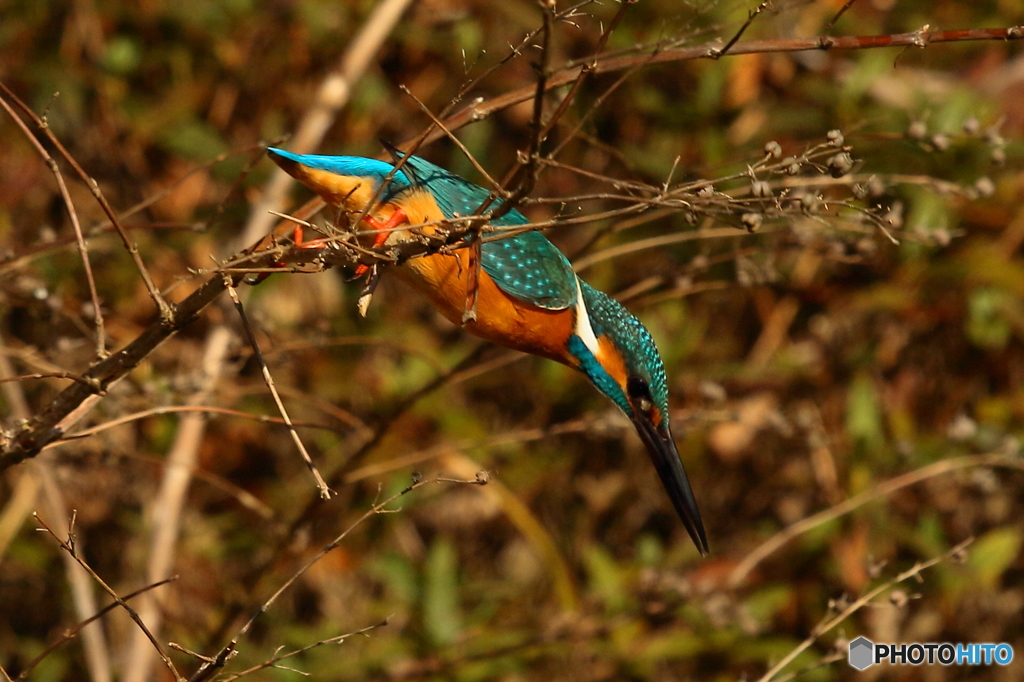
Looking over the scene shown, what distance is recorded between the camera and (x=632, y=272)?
11.7 ft

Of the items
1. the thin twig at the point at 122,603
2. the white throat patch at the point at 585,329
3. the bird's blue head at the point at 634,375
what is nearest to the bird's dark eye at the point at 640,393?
the bird's blue head at the point at 634,375

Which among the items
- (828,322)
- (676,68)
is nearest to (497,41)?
(676,68)

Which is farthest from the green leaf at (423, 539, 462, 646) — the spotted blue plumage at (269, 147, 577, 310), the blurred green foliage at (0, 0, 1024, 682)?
the spotted blue plumage at (269, 147, 577, 310)

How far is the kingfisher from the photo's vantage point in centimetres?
210

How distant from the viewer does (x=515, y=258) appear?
222 cm

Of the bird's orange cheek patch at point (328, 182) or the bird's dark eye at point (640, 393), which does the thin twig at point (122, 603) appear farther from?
the bird's dark eye at point (640, 393)

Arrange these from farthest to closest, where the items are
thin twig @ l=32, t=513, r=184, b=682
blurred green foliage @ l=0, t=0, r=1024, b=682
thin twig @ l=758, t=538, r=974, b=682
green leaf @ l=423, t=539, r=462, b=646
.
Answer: blurred green foliage @ l=0, t=0, r=1024, b=682
green leaf @ l=423, t=539, r=462, b=646
thin twig @ l=758, t=538, r=974, b=682
thin twig @ l=32, t=513, r=184, b=682

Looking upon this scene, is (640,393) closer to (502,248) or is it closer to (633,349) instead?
(633,349)

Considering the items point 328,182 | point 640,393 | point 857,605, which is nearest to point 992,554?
point 640,393

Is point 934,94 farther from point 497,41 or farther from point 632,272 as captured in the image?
point 497,41

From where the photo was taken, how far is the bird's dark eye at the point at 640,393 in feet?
7.20

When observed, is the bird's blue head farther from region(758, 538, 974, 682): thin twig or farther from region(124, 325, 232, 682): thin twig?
region(124, 325, 232, 682): thin twig

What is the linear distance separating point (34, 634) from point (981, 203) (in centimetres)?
348

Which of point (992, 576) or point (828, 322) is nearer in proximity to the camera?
point (992, 576)
